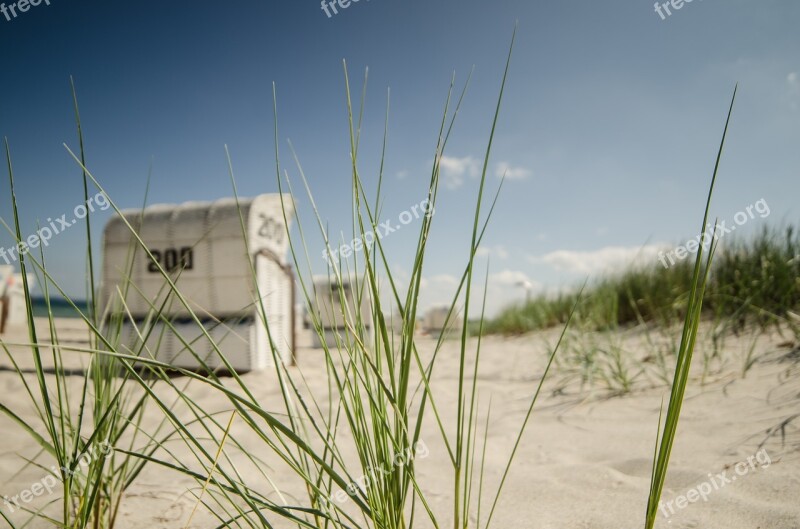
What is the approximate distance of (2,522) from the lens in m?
0.96

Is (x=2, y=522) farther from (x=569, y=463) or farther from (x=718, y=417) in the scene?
(x=718, y=417)

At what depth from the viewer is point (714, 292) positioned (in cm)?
333

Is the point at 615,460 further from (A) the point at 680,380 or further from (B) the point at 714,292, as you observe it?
(B) the point at 714,292

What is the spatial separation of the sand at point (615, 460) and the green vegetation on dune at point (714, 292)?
1.32 feet

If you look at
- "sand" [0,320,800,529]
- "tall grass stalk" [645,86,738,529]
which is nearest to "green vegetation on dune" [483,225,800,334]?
"sand" [0,320,800,529]

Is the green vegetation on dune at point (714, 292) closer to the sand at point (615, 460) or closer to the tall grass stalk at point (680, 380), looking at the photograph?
the sand at point (615, 460)

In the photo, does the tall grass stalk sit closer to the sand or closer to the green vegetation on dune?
the sand

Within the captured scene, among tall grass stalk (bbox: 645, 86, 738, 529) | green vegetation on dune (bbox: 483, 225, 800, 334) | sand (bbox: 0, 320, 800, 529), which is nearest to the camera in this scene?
tall grass stalk (bbox: 645, 86, 738, 529)

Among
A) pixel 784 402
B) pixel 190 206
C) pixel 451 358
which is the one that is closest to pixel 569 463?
pixel 784 402

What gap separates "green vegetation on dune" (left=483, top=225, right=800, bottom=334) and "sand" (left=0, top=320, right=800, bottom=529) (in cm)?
40

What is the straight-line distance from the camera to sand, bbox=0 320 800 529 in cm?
93

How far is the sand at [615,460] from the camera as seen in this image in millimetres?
934

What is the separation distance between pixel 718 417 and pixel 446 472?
96cm

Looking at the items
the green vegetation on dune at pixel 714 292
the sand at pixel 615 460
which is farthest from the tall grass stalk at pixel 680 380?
the green vegetation on dune at pixel 714 292
